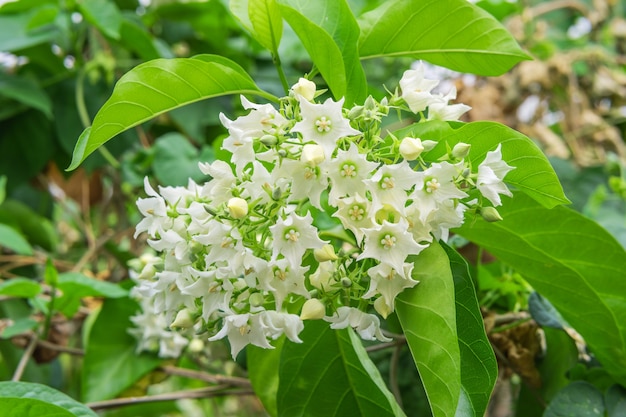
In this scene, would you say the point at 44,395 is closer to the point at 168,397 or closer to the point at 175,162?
the point at 168,397

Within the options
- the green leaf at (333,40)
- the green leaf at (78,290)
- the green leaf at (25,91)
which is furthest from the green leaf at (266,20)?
the green leaf at (25,91)

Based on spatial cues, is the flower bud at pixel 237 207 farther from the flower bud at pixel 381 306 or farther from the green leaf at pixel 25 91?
the green leaf at pixel 25 91

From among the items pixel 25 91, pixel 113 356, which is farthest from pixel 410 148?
pixel 25 91

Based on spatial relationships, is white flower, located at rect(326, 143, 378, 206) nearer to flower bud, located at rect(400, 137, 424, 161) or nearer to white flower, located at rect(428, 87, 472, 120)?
flower bud, located at rect(400, 137, 424, 161)

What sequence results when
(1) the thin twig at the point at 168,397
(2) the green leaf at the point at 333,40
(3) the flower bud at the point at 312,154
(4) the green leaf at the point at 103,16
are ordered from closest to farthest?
(3) the flower bud at the point at 312,154, (2) the green leaf at the point at 333,40, (1) the thin twig at the point at 168,397, (4) the green leaf at the point at 103,16

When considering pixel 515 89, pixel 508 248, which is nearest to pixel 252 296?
pixel 508 248

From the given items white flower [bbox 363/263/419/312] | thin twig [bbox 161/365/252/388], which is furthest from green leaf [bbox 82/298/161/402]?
white flower [bbox 363/263/419/312]
